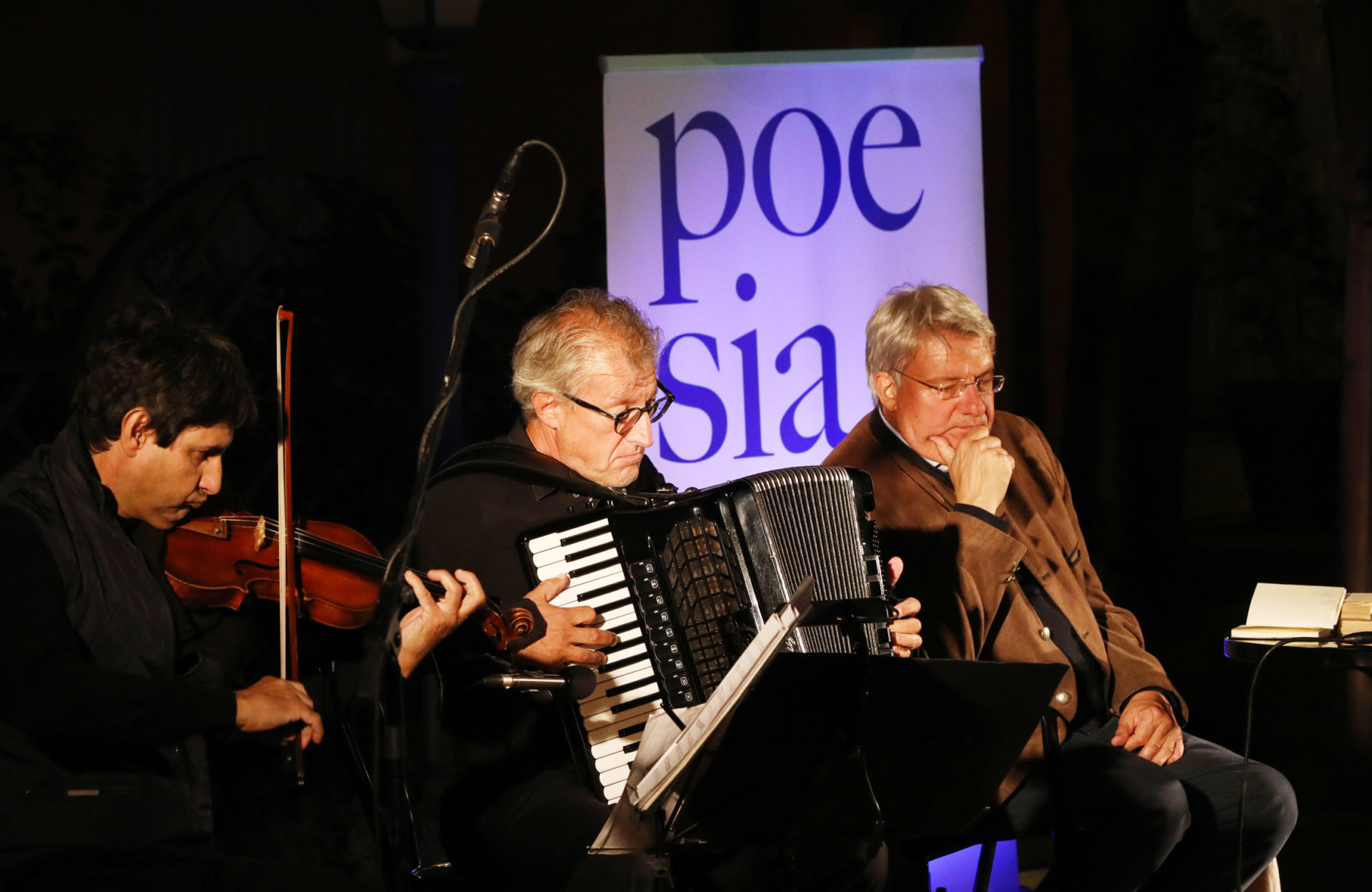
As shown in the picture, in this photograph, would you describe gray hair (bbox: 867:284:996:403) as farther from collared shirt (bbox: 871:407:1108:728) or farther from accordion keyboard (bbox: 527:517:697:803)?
accordion keyboard (bbox: 527:517:697:803)

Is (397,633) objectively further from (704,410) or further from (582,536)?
(704,410)

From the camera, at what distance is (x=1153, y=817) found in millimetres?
2826

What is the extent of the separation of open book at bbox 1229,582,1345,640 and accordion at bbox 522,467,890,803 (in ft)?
3.00

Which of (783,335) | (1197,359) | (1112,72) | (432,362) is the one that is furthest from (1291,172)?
(432,362)

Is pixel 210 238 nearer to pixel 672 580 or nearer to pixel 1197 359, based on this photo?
pixel 672 580

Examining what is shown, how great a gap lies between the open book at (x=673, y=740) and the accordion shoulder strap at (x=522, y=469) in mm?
476

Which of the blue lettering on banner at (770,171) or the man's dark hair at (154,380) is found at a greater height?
the blue lettering on banner at (770,171)

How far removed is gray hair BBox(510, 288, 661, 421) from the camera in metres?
2.79

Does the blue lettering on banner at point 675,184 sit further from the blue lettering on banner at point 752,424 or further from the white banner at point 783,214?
the blue lettering on banner at point 752,424

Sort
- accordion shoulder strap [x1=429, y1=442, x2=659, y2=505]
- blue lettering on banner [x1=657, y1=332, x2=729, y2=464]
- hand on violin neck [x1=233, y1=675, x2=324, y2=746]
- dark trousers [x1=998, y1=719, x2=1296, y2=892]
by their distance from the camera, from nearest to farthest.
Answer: hand on violin neck [x1=233, y1=675, x2=324, y2=746] → accordion shoulder strap [x1=429, y1=442, x2=659, y2=505] → dark trousers [x1=998, y1=719, x2=1296, y2=892] → blue lettering on banner [x1=657, y1=332, x2=729, y2=464]

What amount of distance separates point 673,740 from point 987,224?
199 inches


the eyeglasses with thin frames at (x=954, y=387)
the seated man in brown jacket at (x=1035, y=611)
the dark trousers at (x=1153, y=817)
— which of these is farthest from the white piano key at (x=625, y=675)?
the eyeglasses with thin frames at (x=954, y=387)

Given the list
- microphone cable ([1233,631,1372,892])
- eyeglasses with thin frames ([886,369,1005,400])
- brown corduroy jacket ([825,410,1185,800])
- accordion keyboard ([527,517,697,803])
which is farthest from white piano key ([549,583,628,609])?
microphone cable ([1233,631,1372,892])

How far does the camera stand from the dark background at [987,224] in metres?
4.37
